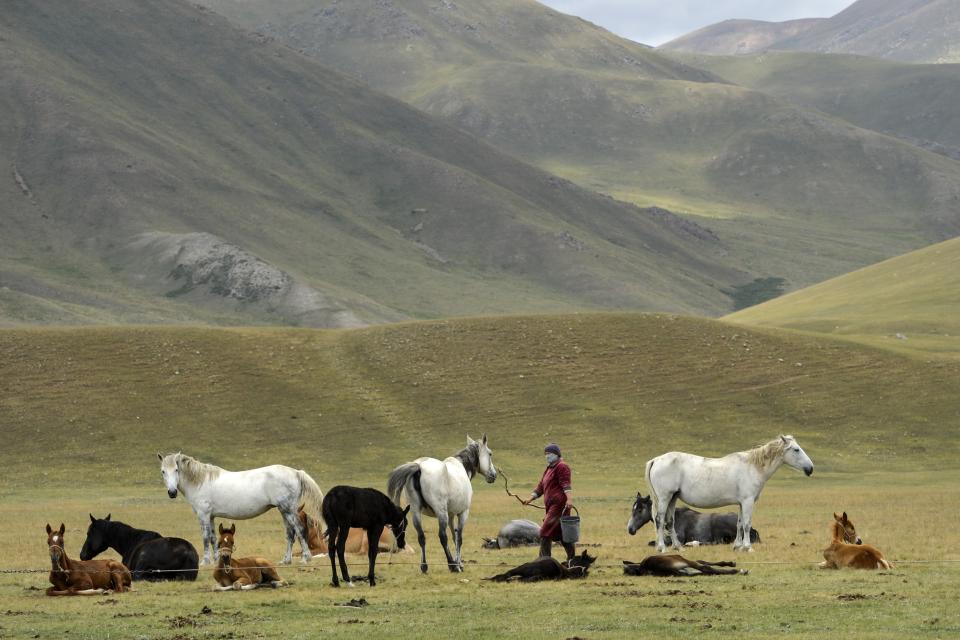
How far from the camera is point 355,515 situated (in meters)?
21.5

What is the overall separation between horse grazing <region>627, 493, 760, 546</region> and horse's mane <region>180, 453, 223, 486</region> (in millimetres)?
9546

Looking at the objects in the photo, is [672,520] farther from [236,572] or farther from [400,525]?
[236,572]

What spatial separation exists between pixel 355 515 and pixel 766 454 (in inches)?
412

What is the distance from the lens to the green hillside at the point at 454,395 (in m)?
59.3

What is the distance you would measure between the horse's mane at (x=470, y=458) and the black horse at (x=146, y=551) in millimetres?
5432

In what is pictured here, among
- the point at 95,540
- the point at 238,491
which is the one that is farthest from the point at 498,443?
the point at 95,540

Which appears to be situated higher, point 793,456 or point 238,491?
point 793,456

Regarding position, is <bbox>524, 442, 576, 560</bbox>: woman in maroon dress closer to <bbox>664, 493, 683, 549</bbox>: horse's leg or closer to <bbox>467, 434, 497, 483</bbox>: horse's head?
<bbox>467, 434, 497, 483</bbox>: horse's head

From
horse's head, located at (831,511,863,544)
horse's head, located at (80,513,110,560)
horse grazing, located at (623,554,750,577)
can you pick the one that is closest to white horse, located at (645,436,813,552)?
horse's head, located at (831,511,863,544)

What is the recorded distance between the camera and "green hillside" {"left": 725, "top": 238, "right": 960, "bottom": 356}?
8969 cm

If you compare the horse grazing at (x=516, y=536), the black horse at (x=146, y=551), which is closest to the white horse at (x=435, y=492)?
the black horse at (x=146, y=551)

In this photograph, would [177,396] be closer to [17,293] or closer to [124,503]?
[124,503]

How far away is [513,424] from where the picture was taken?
63.9 metres

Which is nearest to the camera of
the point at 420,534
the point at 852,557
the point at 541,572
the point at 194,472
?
the point at 541,572
